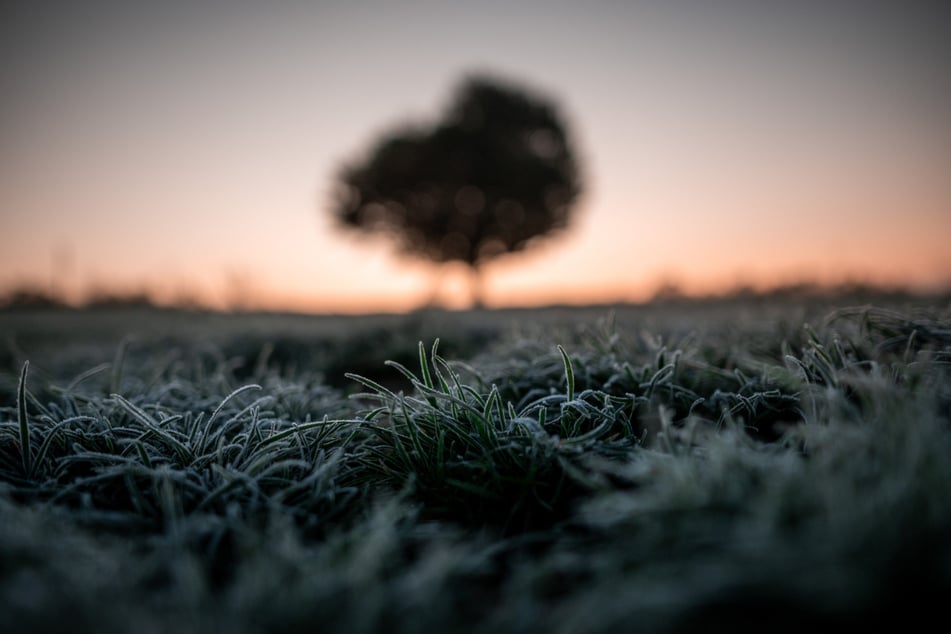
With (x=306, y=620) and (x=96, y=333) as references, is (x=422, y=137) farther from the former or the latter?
(x=306, y=620)

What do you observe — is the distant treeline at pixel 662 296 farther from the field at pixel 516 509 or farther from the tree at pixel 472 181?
the tree at pixel 472 181

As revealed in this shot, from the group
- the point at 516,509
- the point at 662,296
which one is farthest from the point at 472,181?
the point at 516,509

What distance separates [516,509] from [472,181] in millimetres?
19840

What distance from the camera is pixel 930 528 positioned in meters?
0.69

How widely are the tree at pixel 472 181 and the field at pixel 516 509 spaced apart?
19059 mm

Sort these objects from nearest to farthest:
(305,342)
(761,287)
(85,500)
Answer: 1. (85,500)
2. (305,342)
3. (761,287)

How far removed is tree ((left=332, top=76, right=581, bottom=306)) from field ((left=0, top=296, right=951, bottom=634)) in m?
19.1

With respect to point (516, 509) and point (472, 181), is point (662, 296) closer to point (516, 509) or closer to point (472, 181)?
point (516, 509)

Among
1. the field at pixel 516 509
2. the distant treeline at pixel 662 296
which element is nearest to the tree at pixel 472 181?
the distant treeline at pixel 662 296

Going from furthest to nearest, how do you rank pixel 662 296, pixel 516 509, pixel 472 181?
1. pixel 472 181
2. pixel 662 296
3. pixel 516 509

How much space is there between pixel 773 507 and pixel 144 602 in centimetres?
94

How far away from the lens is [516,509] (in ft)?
4.05

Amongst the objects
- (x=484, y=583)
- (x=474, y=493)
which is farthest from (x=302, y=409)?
(x=484, y=583)

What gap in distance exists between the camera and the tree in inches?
795
